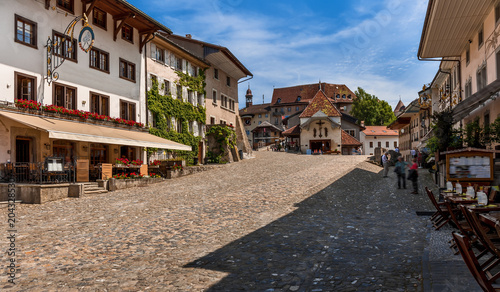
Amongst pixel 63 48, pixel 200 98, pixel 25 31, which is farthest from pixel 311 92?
pixel 25 31

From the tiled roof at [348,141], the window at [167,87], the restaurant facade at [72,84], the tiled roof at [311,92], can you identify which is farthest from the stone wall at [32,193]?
the tiled roof at [311,92]

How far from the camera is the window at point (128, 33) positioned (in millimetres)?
25625

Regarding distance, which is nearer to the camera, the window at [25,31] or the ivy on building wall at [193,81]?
the window at [25,31]

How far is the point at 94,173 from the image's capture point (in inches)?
841

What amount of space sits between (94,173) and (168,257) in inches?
624

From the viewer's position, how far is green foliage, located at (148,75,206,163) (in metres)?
27.9

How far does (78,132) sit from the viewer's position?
58.2 ft

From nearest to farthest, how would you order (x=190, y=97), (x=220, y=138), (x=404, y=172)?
(x=404, y=172) < (x=190, y=97) < (x=220, y=138)

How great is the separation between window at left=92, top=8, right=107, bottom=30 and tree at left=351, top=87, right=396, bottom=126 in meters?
70.3

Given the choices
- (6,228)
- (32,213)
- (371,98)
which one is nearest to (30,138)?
(32,213)

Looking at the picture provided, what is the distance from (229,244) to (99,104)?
1768 cm

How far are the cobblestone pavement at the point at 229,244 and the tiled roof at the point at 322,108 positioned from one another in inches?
1691

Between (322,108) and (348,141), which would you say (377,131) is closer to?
(348,141)

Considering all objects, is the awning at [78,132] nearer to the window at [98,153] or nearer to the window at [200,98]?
the window at [98,153]
